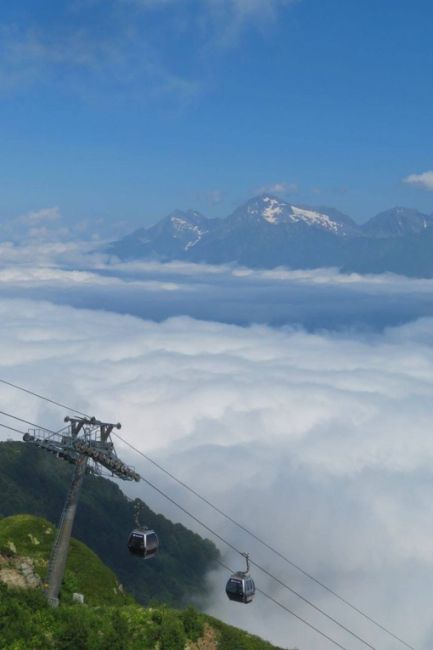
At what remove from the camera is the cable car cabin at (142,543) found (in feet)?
135

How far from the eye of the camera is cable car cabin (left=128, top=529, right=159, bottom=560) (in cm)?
4112

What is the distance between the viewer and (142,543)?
41.1 meters

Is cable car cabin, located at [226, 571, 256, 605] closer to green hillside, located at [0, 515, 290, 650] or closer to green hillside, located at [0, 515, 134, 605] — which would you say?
green hillside, located at [0, 515, 290, 650]

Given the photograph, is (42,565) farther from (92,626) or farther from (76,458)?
(76,458)

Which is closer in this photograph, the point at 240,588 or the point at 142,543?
the point at 142,543

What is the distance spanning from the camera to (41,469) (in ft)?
651

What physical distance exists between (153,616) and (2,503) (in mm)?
130374

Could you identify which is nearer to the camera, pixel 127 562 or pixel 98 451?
pixel 98 451

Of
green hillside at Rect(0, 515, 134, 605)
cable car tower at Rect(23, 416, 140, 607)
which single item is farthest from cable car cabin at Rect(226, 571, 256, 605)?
green hillside at Rect(0, 515, 134, 605)

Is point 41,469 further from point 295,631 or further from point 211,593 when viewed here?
point 295,631

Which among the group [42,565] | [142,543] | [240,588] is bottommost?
[42,565]

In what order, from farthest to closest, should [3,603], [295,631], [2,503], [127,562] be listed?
[295,631]
[127,562]
[2,503]
[3,603]

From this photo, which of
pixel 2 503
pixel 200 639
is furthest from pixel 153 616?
pixel 2 503

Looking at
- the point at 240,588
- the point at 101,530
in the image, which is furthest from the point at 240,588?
the point at 101,530
